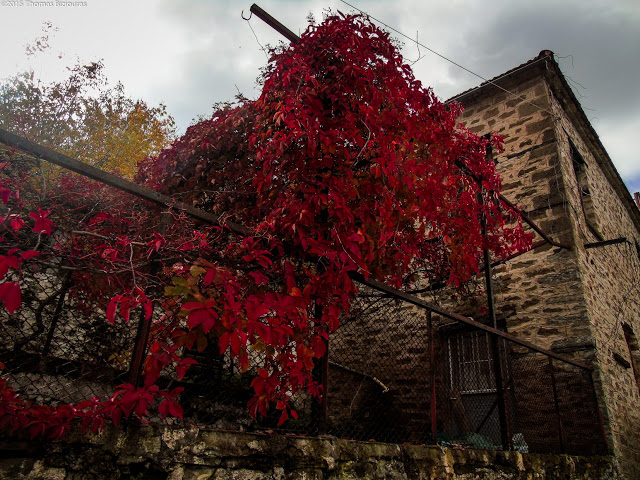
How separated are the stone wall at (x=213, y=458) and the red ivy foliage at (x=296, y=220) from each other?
13 centimetres

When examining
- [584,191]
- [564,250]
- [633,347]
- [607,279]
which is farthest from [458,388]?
[584,191]

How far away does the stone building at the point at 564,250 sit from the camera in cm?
577

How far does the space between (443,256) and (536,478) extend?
240 cm

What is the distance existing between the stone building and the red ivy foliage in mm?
2440

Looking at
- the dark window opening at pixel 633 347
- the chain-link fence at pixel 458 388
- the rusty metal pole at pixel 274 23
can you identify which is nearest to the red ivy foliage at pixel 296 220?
the rusty metal pole at pixel 274 23

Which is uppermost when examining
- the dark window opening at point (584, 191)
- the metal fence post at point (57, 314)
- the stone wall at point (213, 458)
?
the dark window opening at point (584, 191)

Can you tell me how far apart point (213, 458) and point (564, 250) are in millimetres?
6161

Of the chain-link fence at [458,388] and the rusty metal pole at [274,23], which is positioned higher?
the rusty metal pole at [274,23]

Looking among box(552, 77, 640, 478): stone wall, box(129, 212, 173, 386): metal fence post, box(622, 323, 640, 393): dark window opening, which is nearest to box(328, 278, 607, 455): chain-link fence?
box(552, 77, 640, 478): stone wall

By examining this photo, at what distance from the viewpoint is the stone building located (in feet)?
18.9

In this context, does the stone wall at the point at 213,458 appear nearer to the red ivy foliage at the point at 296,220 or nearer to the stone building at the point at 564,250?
the red ivy foliage at the point at 296,220

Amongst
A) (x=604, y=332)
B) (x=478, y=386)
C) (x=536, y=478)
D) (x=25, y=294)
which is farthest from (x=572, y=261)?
(x=25, y=294)

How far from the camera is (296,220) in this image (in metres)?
2.60

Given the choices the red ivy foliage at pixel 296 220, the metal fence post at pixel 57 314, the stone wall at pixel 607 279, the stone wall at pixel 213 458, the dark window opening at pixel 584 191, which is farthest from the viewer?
the dark window opening at pixel 584 191
